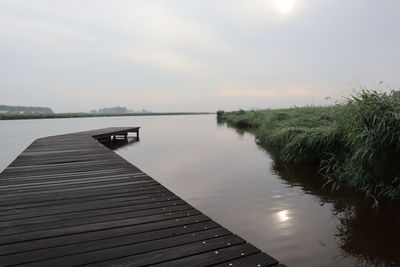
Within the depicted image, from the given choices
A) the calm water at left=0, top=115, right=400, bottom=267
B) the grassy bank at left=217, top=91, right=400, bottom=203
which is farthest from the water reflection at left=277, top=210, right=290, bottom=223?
the grassy bank at left=217, top=91, right=400, bottom=203

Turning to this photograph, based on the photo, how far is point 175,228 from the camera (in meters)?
2.79

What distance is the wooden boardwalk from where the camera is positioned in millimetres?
Result: 2191

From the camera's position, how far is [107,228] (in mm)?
2797

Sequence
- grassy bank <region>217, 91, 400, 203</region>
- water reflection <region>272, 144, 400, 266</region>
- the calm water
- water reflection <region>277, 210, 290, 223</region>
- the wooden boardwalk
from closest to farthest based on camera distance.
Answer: the wooden boardwalk < water reflection <region>272, 144, 400, 266</region> < the calm water < water reflection <region>277, 210, 290, 223</region> < grassy bank <region>217, 91, 400, 203</region>

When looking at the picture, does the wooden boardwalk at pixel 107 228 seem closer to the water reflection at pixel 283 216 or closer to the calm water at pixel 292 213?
the calm water at pixel 292 213

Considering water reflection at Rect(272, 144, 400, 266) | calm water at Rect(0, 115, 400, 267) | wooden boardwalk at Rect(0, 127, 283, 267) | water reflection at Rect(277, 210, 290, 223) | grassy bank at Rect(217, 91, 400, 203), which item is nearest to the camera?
wooden boardwalk at Rect(0, 127, 283, 267)

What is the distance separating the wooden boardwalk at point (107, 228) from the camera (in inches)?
86.3

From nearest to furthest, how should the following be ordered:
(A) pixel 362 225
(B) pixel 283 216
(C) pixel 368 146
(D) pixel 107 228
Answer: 1. (D) pixel 107 228
2. (A) pixel 362 225
3. (B) pixel 283 216
4. (C) pixel 368 146

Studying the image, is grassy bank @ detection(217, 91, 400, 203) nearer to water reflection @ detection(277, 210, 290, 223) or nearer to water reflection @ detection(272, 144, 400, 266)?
water reflection @ detection(272, 144, 400, 266)

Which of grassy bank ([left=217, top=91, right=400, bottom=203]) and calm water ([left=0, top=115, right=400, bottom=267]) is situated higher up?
grassy bank ([left=217, top=91, right=400, bottom=203])

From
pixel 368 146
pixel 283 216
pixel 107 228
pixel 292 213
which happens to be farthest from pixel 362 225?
pixel 107 228

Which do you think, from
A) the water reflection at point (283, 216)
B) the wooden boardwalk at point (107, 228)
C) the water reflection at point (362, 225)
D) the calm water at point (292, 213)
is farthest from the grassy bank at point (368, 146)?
the wooden boardwalk at point (107, 228)

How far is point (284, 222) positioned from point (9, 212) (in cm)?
368

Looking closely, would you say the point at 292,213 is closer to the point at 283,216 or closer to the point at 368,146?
the point at 283,216
